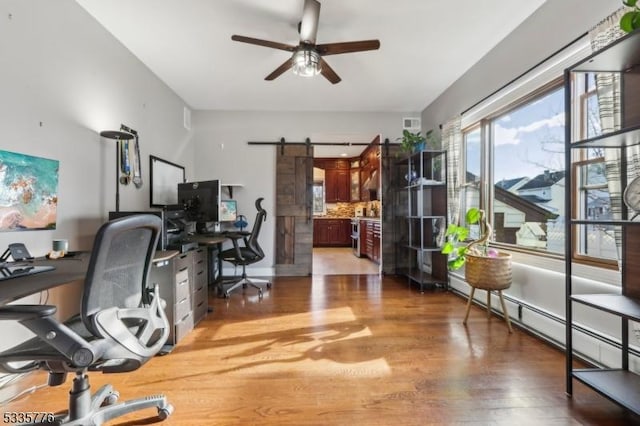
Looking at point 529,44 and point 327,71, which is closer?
point 529,44

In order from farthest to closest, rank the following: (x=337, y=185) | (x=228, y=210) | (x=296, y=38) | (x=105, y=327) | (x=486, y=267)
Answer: (x=337, y=185), (x=228, y=210), (x=296, y=38), (x=486, y=267), (x=105, y=327)

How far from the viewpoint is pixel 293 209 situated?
4.71m

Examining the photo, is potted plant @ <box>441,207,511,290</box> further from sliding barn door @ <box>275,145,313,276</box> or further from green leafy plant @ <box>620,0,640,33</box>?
sliding barn door @ <box>275,145,313,276</box>

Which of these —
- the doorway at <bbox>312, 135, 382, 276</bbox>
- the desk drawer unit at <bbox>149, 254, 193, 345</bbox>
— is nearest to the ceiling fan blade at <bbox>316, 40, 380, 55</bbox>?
the desk drawer unit at <bbox>149, 254, 193, 345</bbox>

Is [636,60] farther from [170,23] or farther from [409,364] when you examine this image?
[170,23]

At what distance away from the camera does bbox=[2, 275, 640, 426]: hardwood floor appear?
4.97ft

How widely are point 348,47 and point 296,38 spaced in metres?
0.69

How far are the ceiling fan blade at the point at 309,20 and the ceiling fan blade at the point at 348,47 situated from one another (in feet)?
0.36

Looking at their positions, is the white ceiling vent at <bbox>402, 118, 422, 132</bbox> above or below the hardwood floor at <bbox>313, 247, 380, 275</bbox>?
above

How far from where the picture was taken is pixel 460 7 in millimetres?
2338

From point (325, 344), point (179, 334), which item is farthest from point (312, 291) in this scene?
point (179, 334)

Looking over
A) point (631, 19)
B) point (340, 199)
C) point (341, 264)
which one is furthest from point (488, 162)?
point (340, 199)

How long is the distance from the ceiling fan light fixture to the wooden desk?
7.13ft

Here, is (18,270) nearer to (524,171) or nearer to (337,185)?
(524,171)
